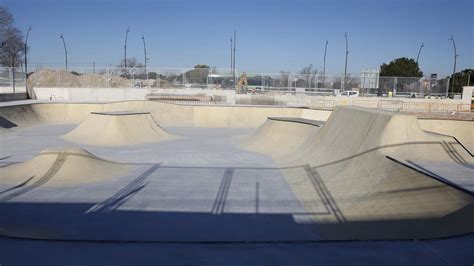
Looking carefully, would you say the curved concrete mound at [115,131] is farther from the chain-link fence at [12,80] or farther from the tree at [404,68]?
the tree at [404,68]

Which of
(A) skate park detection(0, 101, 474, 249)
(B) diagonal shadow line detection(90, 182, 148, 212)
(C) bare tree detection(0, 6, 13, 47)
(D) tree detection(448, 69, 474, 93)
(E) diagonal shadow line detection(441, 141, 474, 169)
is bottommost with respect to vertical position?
(B) diagonal shadow line detection(90, 182, 148, 212)

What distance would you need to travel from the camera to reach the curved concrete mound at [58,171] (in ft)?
33.1

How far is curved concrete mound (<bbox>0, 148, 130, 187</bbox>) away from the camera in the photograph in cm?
1008

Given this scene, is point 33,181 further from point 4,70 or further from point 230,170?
point 4,70

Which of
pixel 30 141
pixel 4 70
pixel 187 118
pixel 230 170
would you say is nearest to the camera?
pixel 230 170

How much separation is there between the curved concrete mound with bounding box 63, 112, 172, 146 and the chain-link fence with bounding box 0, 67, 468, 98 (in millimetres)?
18516

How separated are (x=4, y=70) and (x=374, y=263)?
37.2 m

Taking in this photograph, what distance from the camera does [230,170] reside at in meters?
12.1

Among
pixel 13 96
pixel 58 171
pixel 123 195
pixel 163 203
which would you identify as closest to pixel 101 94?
pixel 13 96

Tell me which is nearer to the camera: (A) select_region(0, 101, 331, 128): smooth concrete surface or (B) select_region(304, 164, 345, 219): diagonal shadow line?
(B) select_region(304, 164, 345, 219): diagonal shadow line

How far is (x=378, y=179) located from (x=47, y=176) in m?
8.63

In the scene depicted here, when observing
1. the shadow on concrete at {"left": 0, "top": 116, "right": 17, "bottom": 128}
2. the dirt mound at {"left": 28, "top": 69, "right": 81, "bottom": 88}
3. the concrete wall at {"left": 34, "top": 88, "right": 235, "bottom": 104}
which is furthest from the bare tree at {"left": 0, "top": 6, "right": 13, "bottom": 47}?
the shadow on concrete at {"left": 0, "top": 116, "right": 17, "bottom": 128}

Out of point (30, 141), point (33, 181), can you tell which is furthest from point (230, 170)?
point (30, 141)

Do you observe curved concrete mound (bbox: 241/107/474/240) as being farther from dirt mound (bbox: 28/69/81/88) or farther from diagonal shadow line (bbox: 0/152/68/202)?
dirt mound (bbox: 28/69/81/88)
